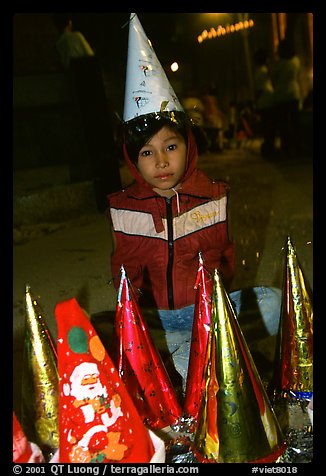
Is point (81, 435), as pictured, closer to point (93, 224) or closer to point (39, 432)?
point (39, 432)

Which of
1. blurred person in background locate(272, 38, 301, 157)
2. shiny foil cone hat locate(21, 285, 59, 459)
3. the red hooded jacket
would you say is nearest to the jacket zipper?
the red hooded jacket

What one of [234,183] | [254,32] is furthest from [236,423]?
[254,32]

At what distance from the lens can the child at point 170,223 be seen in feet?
7.26

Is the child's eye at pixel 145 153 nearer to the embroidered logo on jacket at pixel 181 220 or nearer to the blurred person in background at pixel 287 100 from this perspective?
the embroidered logo on jacket at pixel 181 220

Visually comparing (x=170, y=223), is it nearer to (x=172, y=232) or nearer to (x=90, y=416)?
(x=172, y=232)

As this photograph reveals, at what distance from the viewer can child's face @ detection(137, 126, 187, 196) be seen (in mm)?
2193

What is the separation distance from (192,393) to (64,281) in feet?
7.15

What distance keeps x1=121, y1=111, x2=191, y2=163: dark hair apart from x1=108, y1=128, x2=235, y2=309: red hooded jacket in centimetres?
7

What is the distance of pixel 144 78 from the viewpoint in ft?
6.96

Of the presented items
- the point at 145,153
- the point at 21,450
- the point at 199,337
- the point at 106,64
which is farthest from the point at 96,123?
the point at 106,64

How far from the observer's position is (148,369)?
6.06ft

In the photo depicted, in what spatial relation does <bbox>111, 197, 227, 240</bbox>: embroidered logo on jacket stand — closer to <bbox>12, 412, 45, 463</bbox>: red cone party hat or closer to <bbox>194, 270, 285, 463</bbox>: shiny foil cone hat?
<bbox>194, 270, 285, 463</bbox>: shiny foil cone hat

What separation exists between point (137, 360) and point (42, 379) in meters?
0.32

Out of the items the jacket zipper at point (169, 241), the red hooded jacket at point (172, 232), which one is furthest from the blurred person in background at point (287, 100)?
the jacket zipper at point (169, 241)
